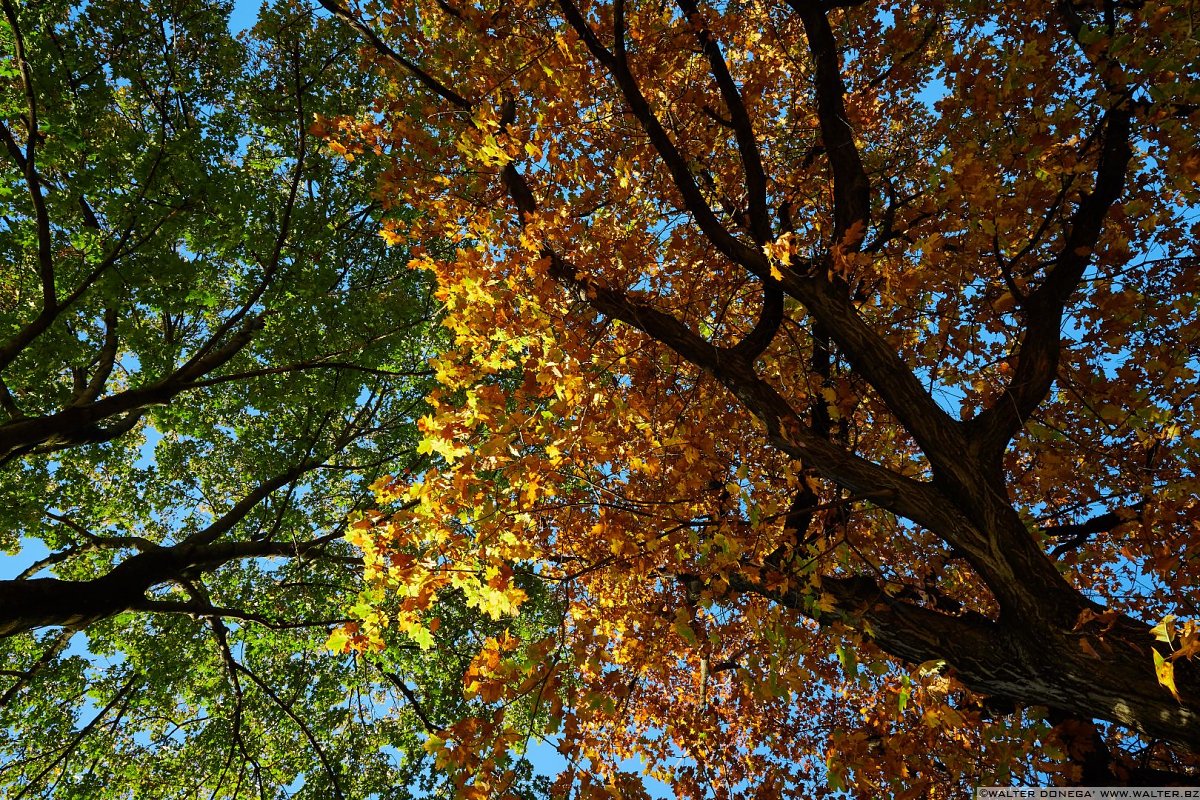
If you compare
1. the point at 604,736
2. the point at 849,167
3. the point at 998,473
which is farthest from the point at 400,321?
the point at 998,473

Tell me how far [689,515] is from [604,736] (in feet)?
15.8

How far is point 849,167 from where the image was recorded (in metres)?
5.32

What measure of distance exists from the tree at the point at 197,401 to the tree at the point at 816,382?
2171 mm

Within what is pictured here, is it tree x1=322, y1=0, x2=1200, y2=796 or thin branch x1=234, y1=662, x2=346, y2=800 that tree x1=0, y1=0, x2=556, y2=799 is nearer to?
thin branch x1=234, y1=662, x2=346, y2=800

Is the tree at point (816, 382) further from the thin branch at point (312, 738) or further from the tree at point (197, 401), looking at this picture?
the thin branch at point (312, 738)

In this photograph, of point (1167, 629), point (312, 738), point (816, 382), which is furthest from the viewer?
point (312, 738)

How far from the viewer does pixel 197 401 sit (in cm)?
961

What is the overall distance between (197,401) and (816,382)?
33.2 feet

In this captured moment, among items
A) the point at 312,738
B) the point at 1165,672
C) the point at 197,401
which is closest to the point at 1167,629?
the point at 1165,672

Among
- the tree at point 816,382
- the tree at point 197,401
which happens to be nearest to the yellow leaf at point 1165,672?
the tree at point 816,382

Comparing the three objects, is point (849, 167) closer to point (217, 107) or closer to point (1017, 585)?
point (1017, 585)

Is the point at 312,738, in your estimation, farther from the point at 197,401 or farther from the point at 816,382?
the point at 816,382

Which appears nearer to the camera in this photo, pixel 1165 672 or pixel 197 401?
pixel 1165 672

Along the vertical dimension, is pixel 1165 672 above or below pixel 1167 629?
below
